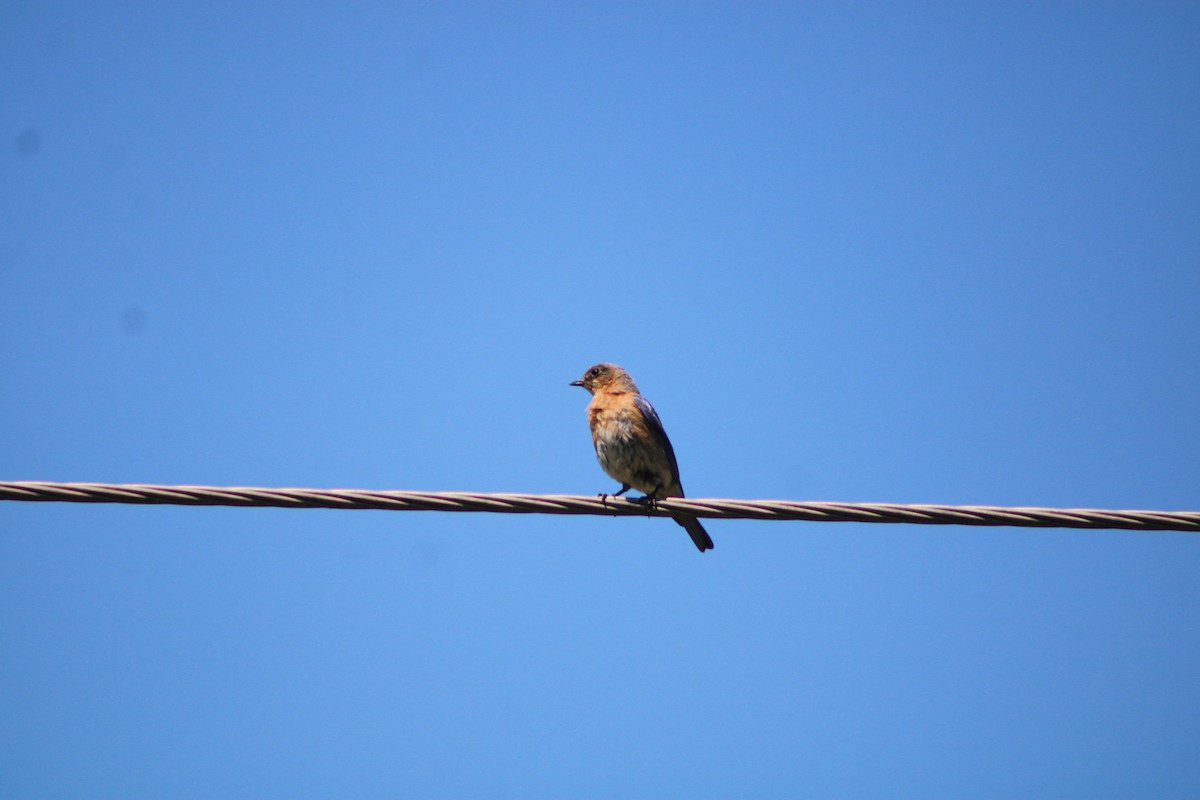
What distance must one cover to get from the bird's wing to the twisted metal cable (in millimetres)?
3613

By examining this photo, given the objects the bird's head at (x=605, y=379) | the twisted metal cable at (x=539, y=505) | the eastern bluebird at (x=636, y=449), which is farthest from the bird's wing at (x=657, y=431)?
the twisted metal cable at (x=539, y=505)

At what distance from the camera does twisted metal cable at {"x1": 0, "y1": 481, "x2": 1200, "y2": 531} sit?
4.61 meters

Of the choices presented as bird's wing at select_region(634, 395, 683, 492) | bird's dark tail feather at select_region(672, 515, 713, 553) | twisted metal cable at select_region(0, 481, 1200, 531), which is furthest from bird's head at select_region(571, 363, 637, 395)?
twisted metal cable at select_region(0, 481, 1200, 531)

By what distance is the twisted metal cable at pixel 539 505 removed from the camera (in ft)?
15.1

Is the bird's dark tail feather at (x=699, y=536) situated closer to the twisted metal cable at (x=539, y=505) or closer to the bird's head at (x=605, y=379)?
the bird's head at (x=605, y=379)

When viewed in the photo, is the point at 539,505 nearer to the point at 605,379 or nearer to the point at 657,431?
the point at 657,431

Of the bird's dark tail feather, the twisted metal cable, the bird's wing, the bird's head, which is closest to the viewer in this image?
the twisted metal cable

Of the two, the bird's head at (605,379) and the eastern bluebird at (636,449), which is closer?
the eastern bluebird at (636,449)

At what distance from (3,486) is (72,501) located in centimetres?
28

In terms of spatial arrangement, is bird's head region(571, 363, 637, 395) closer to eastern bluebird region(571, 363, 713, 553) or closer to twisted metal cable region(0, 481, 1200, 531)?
eastern bluebird region(571, 363, 713, 553)

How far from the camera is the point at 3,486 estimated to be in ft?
15.0

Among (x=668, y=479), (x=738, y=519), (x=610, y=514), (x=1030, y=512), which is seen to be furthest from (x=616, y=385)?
(x=1030, y=512)

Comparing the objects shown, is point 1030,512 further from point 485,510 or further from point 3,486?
point 3,486

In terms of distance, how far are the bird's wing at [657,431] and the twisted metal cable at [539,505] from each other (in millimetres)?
3613
